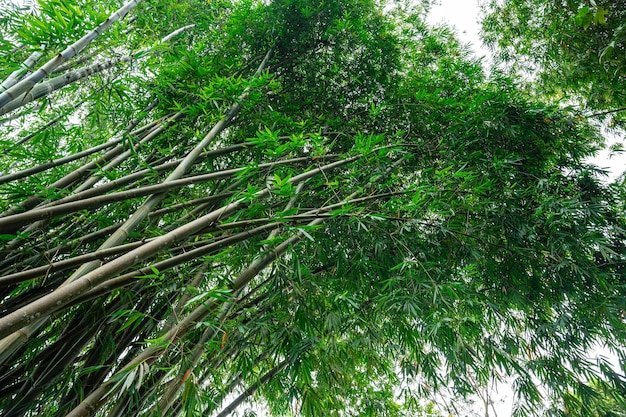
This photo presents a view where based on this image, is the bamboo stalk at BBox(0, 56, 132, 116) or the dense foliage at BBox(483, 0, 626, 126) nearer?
the bamboo stalk at BBox(0, 56, 132, 116)

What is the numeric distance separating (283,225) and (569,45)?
113 inches

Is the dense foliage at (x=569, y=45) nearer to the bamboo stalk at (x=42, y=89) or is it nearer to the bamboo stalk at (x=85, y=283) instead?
the bamboo stalk at (x=85, y=283)

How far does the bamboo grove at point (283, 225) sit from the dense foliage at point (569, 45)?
0.49 metres

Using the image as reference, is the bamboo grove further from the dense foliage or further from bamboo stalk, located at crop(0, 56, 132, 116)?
the dense foliage

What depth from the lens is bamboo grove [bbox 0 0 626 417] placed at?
1507 mm

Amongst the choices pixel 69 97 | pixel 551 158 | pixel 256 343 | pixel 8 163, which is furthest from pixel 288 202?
A: pixel 551 158

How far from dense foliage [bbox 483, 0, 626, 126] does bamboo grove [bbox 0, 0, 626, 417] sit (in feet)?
1.60

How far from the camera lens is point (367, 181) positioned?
2188 millimetres

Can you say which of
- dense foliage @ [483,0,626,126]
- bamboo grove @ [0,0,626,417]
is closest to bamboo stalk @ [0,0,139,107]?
bamboo grove @ [0,0,626,417]

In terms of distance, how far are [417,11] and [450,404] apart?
348cm

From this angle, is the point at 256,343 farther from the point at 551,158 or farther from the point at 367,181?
the point at 551,158

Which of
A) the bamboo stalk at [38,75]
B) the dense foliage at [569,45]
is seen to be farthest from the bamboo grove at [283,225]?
the dense foliage at [569,45]

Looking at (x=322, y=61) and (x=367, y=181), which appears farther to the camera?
→ (x=322, y=61)

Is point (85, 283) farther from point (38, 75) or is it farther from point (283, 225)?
point (38, 75)
